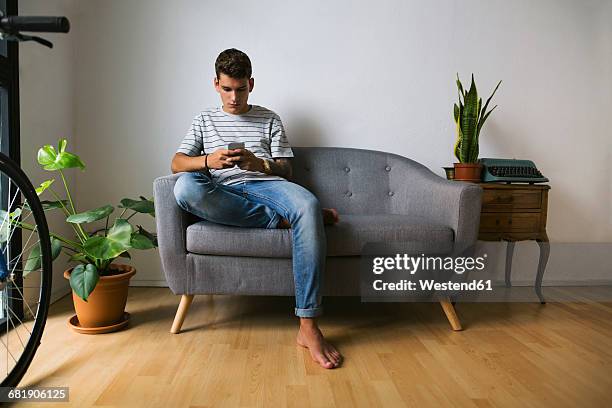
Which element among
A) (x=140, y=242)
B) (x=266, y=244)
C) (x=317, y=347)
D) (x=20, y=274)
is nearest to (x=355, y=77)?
(x=266, y=244)

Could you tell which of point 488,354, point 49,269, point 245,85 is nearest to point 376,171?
point 245,85

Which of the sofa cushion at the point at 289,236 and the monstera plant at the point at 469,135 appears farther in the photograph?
the monstera plant at the point at 469,135

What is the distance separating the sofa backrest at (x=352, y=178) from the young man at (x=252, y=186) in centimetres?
30

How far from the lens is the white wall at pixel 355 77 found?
2.62 meters

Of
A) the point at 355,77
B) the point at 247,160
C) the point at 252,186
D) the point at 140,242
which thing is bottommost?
the point at 140,242

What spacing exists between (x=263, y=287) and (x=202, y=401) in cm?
61

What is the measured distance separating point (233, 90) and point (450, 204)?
1.04m

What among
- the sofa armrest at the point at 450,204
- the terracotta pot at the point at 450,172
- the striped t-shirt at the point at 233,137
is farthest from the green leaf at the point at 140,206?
the terracotta pot at the point at 450,172

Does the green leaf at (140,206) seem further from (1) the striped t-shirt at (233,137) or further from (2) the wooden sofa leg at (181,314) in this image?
(2) the wooden sofa leg at (181,314)

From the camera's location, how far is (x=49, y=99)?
233cm

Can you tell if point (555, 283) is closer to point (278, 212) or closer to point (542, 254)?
point (542, 254)

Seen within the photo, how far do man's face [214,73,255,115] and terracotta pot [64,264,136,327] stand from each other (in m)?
0.85

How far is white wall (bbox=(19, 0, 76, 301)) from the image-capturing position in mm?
2129

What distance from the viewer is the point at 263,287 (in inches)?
75.0
